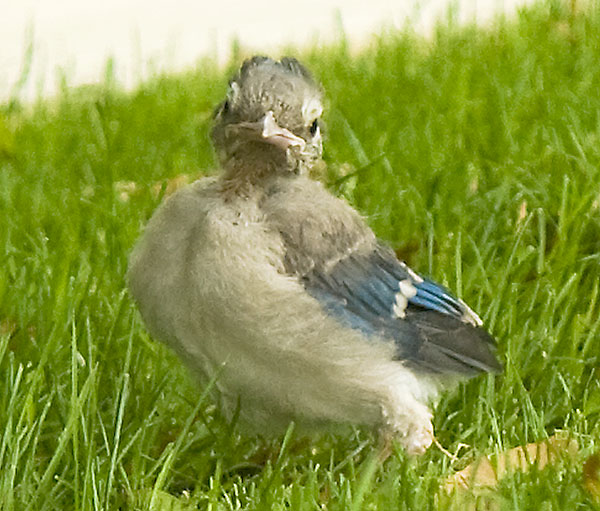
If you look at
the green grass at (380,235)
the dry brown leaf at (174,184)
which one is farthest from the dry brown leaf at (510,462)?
the dry brown leaf at (174,184)

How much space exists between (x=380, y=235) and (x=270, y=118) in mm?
1494

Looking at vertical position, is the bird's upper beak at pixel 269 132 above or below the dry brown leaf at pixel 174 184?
above

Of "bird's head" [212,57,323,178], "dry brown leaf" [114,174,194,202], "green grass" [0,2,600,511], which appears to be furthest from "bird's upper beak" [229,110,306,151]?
"dry brown leaf" [114,174,194,202]

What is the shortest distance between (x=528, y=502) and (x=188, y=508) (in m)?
0.74

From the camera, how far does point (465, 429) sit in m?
3.39

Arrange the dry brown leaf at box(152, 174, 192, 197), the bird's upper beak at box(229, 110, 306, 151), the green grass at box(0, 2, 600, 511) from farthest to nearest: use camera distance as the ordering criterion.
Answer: the dry brown leaf at box(152, 174, 192, 197) < the green grass at box(0, 2, 600, 511) < the bird's upper beak at box(229, 110, 306, 151)

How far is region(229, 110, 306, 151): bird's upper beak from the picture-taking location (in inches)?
112

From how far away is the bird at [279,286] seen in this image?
2.88 m

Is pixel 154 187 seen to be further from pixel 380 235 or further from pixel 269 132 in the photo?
pixel 269 132

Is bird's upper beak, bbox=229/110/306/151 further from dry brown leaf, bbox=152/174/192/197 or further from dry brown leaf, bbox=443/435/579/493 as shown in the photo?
dry brown leaf, bbox=152/174/192/197

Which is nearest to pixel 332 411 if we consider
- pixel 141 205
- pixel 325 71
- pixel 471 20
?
pixel 141 205

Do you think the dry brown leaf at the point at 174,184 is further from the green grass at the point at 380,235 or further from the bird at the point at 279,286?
the bird at the point at 279,286

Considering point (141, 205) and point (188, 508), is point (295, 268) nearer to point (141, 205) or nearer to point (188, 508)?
point (188, 508)

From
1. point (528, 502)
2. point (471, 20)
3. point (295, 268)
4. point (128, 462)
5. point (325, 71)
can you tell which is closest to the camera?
point (528, 502)
